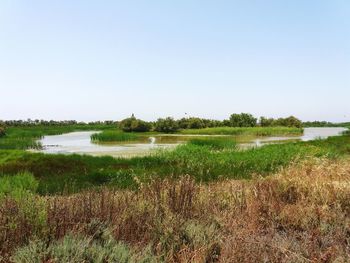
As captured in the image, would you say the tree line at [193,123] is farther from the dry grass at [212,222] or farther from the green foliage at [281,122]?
the dry grass at [212,222]

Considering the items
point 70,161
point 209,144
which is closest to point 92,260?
point 70,161

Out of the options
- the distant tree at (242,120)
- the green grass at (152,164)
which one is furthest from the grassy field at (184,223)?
the distant tree at (242,120)

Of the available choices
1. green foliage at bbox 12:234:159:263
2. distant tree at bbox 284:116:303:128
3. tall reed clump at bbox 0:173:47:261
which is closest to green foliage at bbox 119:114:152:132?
distant tree at bbox 284:116:303:128

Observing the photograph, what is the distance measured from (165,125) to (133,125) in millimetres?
4572

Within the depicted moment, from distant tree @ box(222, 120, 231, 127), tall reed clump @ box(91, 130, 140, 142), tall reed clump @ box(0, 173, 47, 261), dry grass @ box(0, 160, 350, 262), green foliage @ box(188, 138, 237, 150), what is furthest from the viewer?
distant tree @ box(222, 120, 231, 127)

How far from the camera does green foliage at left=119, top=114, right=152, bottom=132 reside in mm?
56469

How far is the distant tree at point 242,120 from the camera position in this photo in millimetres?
68250

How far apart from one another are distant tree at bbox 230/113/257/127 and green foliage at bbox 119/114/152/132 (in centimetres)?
1776

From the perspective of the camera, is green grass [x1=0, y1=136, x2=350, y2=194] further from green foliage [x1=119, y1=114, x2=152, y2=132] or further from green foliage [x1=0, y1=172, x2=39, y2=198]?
green foliage [x1=119, y1=114, x2=152, y2=132]

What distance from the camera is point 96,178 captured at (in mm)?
14914

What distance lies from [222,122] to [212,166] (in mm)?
52671

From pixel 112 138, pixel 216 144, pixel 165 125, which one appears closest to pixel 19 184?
pixel 216 144

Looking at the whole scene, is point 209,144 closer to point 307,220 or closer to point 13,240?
point 307,220

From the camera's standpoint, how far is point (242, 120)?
68375 millimetres
